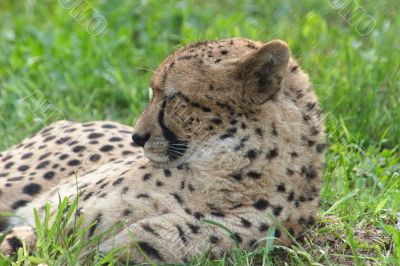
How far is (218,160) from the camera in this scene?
348 centimetres

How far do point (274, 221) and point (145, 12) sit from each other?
4.27m

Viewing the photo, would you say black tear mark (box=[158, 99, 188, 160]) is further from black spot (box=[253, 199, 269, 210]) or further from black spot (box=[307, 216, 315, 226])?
black spot (box=[307, 216, 315, 226])

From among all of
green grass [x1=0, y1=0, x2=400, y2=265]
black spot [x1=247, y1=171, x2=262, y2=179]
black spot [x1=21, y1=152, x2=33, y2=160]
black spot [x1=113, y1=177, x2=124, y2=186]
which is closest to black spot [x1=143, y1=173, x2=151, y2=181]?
black spot [x1=113, y1=177, x2=124, y2=186]

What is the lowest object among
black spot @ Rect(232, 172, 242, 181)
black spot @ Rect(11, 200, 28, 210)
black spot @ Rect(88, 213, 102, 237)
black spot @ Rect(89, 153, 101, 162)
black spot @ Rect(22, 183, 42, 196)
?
black spot @ Rect(11, 200, 28, 210)

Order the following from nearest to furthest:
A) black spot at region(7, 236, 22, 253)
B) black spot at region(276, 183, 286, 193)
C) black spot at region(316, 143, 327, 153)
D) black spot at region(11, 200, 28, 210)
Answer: black spot at region(276, 183, 286, 193) < black spot at region(316, 143, 327, 153) < black spot at region(7, 236, 22, 253) < black spot at region(11, 200, 28, 210)

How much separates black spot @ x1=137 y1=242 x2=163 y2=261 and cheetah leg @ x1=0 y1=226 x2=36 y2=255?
0.56 metres

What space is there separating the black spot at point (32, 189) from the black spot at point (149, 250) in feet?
3.87

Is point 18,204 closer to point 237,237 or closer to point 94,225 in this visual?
point 94,225

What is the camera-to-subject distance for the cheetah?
342 centimetres

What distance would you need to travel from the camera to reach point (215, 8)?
790cm

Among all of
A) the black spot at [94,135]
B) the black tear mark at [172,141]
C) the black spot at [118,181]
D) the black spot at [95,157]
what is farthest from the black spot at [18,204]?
the black tear mark at [172,141]

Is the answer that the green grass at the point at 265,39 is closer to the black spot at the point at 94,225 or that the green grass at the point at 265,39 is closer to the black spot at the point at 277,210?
the black spot at the point at 94,225

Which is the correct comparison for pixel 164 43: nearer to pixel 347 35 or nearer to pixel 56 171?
pixel 347 35

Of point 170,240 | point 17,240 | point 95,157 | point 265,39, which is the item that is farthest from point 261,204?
point 265,39
